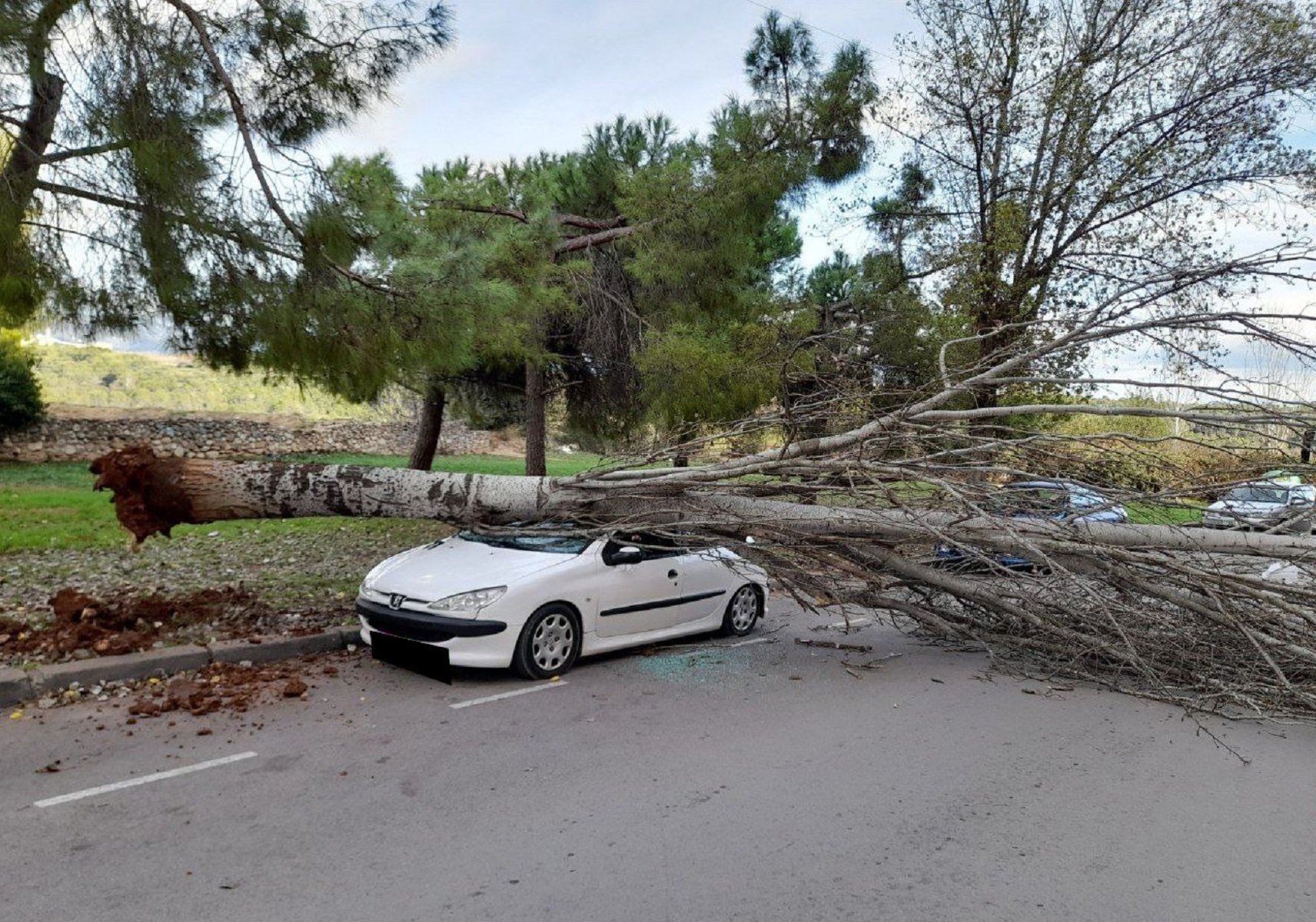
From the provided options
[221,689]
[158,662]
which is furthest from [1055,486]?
[158,662]

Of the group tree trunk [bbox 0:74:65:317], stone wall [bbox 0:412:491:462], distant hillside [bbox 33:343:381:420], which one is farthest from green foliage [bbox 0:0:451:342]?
distant hillside [bbox 33:343:381:420]

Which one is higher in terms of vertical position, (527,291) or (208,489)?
(527,291)

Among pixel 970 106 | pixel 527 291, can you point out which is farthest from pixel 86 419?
pixel 970 106

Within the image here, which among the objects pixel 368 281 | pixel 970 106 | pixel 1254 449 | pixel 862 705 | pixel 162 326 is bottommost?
pixel 862 705

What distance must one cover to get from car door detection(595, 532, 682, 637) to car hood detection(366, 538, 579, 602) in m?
0.39

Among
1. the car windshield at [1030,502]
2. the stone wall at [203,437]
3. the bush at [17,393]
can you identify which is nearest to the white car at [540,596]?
the car windshield at [1030,502]

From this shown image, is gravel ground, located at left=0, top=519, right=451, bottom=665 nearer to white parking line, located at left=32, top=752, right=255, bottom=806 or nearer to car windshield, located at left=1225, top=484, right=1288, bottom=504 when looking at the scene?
white parking line, located at left=32, top=752, right=255, bottom=806

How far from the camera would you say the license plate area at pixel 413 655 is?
6406mm

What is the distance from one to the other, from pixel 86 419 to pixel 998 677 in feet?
74.1

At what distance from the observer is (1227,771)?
5012mm

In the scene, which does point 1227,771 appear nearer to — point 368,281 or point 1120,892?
point 1120,892

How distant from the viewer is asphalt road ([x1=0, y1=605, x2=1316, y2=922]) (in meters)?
3.36

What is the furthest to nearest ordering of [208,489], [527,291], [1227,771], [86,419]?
1. [86,419]
2. [527,291]
3. [208,489]
4. [1227,771]

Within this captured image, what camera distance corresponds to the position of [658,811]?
4.21 metres
